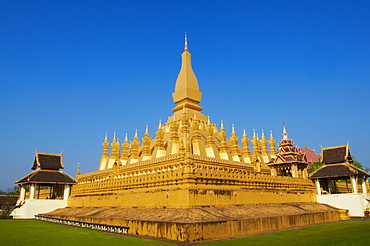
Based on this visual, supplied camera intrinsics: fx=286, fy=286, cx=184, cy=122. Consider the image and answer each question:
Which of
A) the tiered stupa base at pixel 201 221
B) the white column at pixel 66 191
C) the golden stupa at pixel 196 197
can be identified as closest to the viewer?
the tiered stupa base at pixel 201 221

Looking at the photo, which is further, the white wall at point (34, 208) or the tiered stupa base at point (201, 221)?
the white wall at point (34, 208)

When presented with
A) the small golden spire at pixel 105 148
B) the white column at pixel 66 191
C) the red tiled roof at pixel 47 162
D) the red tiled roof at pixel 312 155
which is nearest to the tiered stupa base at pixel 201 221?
the white column at pixel 66 191

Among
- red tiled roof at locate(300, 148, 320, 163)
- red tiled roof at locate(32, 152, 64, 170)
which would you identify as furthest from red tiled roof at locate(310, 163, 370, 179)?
red tiled roof at locate(300, 148, 320, 163)

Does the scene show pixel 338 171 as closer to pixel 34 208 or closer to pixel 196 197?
pixel 196 197

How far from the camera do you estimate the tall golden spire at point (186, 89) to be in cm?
3231

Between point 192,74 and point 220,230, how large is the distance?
25455 millimetres

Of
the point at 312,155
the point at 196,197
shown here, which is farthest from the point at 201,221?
the point at 312,155

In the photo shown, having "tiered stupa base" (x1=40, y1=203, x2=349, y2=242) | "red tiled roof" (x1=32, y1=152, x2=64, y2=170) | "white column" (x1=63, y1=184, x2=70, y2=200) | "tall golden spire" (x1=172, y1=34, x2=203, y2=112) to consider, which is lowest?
"tiered stupa base" (x1=40, y1=203, x2=349, y2=242)

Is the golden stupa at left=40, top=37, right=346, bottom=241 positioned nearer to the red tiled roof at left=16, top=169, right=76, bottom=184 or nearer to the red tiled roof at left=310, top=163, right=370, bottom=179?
the red tiled roof at left=310, top=163, right=370, bottom=179

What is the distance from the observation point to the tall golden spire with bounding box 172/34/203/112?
32.3 meters

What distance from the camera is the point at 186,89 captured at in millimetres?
32250

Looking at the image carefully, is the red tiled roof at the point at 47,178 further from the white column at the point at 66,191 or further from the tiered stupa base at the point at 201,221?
the tiered stupa base at the point at 201,221

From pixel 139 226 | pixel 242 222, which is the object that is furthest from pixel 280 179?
pixel 139 226

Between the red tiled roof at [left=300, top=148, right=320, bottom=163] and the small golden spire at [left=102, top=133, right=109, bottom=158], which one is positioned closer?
the small golden spire at [left=102, top=133, right=109, bottom=158]
